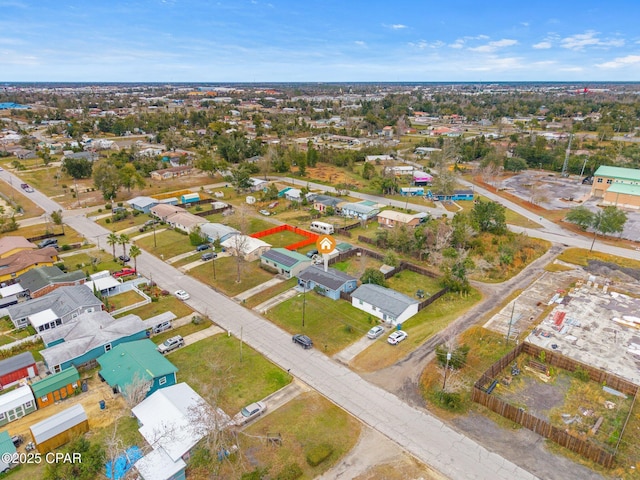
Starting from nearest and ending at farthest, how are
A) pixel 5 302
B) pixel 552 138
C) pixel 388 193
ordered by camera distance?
1. pixel 5 302
2. pixel 388 193
3. pixel 552 138

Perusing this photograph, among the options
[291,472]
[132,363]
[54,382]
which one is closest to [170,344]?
[132,363]

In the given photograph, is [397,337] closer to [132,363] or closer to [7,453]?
[132,363]

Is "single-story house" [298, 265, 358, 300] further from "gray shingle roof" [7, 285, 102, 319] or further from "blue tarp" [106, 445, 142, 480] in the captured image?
"blue tarp" [106, 445, 142, 480]

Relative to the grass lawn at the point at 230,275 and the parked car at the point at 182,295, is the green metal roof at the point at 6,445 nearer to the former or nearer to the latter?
the parked car at the point at 182,295

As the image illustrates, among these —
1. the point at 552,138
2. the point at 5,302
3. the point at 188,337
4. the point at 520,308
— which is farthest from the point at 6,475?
the point at 552,138

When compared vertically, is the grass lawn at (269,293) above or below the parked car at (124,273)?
below

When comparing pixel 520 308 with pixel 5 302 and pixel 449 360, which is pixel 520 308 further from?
pixel 5 302

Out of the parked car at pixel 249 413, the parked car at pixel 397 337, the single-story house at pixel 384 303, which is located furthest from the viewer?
the single-story house at pixel 384 303

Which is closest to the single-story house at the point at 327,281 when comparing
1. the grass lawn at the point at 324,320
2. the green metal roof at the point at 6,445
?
the grass lawn at the point at 324,320
